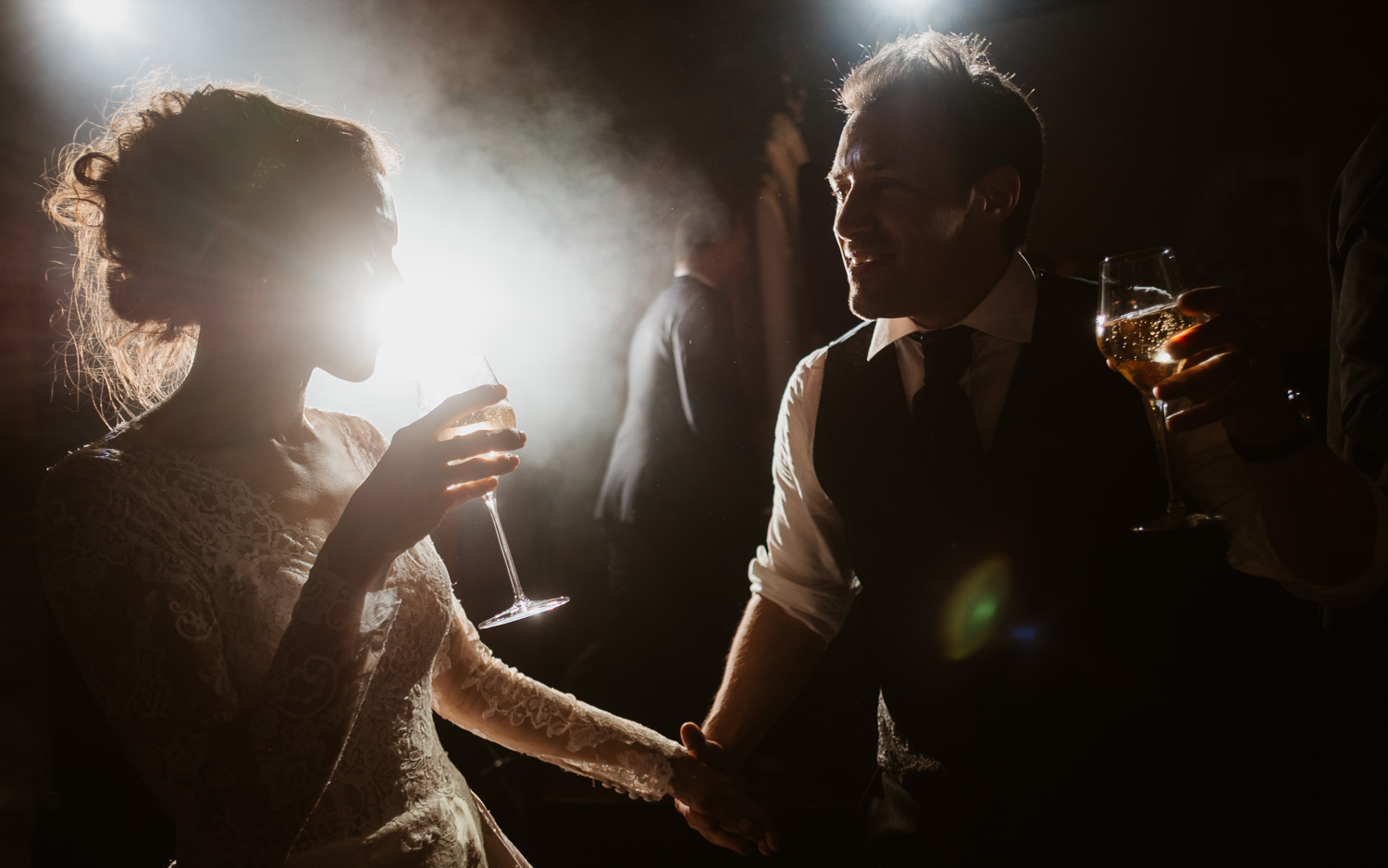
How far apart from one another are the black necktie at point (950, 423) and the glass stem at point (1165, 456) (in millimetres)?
297

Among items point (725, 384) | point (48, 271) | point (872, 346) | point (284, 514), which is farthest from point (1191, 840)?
point (48, 271)

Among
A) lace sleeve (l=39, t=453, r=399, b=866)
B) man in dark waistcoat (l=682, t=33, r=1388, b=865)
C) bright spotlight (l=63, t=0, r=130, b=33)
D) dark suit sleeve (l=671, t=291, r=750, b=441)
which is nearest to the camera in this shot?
lace sleeve (l=39, t=453, r=399, b=866)

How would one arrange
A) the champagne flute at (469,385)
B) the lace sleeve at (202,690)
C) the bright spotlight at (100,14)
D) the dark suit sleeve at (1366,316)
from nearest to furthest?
the lace sleeve at (202,690) < the champagne flute at (469,385) < the dark suit sleeve at (1366,316) < the bright spotlight at (100,14)

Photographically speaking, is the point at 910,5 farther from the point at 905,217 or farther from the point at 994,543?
the point at 994,543

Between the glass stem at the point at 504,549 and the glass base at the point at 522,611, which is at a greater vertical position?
the glass stem at the point at 504,549

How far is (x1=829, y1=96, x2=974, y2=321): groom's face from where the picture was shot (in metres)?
1.55

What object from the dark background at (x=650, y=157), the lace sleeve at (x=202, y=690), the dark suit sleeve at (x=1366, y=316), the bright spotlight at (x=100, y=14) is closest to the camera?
the lace sleeve at (x=202, y=690)

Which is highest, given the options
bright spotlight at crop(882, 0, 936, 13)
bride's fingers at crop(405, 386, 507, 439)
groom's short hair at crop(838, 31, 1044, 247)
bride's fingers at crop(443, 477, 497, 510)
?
bright spotlight at crop(882, 0, 936, 13)

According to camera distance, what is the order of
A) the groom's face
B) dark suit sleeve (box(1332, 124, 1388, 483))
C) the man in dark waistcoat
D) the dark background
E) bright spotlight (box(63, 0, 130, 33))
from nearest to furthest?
the man in dark waistcoat
dark suit sleeve (box(1332, 124, 1388, 483))
the groom's face
bright spotlight (box(63, 0, 130, 33))
the dark background

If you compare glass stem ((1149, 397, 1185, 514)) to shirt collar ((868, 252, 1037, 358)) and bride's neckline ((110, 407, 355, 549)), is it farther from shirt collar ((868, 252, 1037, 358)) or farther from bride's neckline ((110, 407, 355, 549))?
bride's neckline ((110, 407, 355, 549))

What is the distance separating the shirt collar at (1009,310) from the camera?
1462 mm

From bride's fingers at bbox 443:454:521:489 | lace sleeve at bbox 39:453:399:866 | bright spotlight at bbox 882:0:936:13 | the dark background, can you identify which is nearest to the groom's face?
bride's fingers at bbox 443:454:521:489

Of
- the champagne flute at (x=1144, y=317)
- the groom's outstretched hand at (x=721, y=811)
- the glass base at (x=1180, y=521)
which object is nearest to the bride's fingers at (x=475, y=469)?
the groom's outstretched hand at (x=721, y=811)

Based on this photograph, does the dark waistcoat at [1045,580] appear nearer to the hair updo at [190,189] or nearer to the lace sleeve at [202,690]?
the lace sleeve at [202,690]
